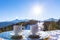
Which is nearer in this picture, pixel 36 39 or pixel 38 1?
pixel 36 39

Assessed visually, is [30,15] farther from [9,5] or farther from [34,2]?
[9,5]

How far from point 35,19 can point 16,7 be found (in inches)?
22.6

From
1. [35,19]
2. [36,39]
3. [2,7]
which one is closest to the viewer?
[36,39]

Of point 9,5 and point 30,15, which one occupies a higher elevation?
point 9,5

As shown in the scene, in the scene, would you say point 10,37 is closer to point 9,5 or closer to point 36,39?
point 36,39

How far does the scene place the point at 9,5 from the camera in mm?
2729

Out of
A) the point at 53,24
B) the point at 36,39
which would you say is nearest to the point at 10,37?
the point at 36,39

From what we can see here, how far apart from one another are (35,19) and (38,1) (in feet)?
1.59

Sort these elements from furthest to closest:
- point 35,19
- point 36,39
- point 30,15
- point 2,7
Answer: point 35,19 → point 30,15 → point 2,7 → point 36,39

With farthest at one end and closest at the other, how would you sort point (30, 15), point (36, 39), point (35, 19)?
point (35, 19), point (30, 15), point (36, 39)

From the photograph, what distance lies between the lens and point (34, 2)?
2.75 meters

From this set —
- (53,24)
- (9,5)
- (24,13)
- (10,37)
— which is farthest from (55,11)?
(10,37)

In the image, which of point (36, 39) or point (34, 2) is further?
point (34, 2)

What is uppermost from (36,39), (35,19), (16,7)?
(16,7)
